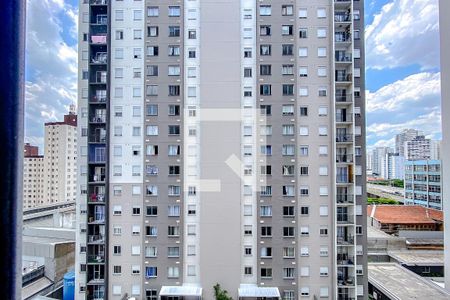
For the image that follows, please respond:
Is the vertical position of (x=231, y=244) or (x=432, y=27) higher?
(x=432, y=27)

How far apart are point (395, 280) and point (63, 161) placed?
5292mm

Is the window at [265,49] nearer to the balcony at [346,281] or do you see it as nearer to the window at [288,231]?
the window at [288,231]

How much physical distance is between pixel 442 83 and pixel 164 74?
4.81 metres

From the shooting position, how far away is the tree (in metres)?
4.63

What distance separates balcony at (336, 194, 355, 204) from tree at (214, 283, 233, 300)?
7.96 feet

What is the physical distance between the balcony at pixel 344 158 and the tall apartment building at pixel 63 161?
421 cm

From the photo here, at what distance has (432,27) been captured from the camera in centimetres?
127

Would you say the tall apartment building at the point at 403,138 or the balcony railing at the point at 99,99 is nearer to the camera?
the tall apartment building at the point at 403,138

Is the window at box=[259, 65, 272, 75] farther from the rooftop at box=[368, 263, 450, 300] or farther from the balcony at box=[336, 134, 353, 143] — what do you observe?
the rooftop at box=[368, 263, 450, 300]

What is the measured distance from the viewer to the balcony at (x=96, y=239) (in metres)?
4.86

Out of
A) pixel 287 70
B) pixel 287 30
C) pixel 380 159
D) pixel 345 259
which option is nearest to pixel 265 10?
pixel 287 30

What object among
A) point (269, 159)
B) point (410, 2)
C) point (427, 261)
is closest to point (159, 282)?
point (269, 159)

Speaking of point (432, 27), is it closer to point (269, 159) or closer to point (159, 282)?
point (269, 159)

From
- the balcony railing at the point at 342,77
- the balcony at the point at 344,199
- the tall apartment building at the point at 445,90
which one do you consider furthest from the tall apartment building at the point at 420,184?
the balcony railing at the point at 342,77
